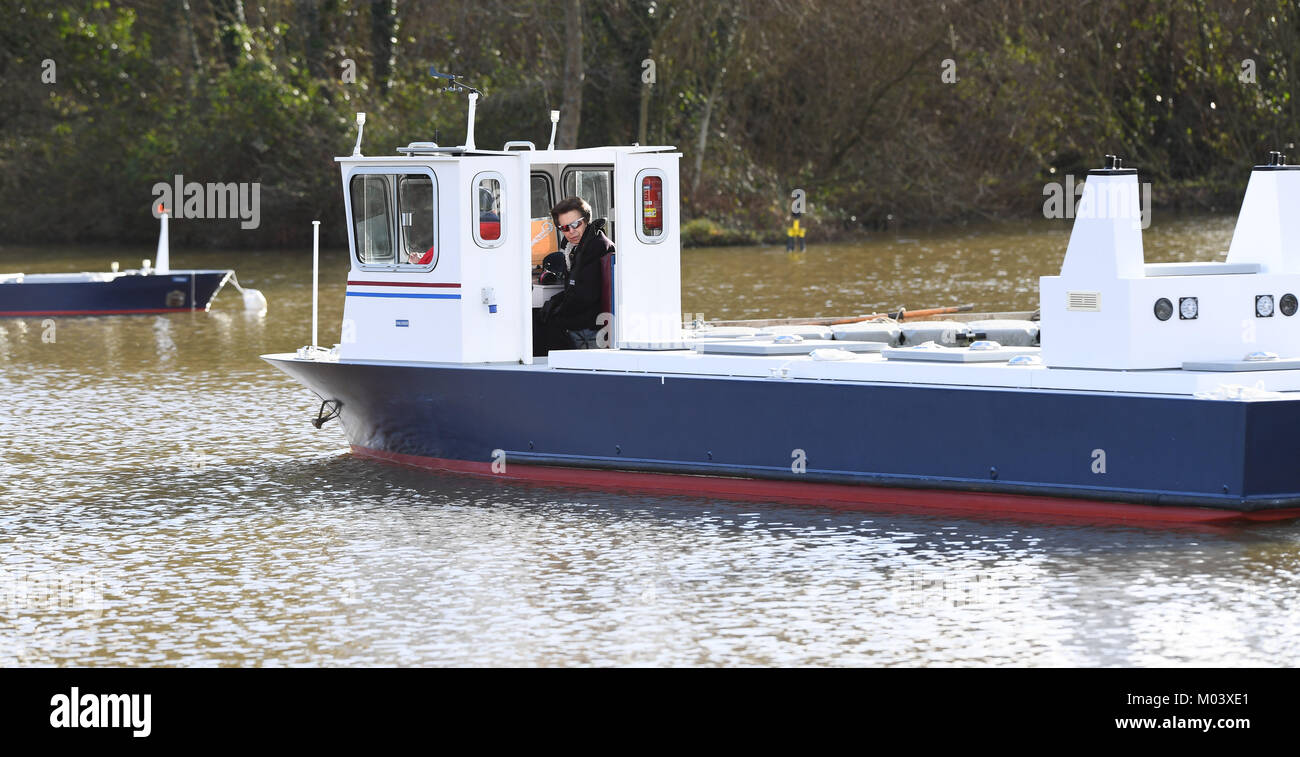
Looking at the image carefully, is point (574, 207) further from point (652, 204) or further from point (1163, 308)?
point (1163, 308)

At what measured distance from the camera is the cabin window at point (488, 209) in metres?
12.9

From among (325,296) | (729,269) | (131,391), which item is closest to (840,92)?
(729,269)

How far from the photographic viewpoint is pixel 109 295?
2609cm

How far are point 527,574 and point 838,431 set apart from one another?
2553 millimetres

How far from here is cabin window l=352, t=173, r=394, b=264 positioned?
13.2 metres

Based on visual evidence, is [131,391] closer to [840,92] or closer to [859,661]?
[859,661]

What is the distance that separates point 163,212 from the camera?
2480 centimetres

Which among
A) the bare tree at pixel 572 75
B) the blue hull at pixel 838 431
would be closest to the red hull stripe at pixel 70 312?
the bare tree at pixel 572 75

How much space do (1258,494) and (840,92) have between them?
105ft

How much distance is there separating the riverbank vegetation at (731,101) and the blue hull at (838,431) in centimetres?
2499

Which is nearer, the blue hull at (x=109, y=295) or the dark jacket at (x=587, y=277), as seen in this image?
the dark jacket at (x=587, y=277)
